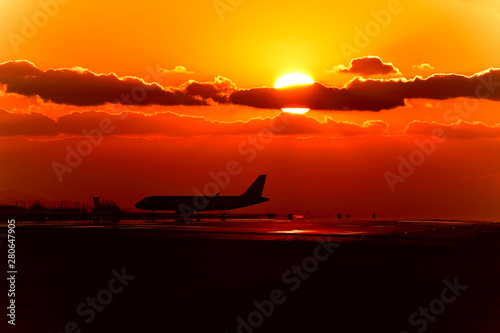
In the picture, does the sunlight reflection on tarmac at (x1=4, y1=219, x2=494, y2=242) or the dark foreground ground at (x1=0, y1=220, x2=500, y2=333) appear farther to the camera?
the sunlight reflection on tarmac at (x1=4, y1=219, x2=494, y2=242)

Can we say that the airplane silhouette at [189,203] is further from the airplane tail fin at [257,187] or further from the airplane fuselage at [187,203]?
the airplane tail fin at [257,187]

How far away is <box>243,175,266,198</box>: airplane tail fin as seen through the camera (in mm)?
194500

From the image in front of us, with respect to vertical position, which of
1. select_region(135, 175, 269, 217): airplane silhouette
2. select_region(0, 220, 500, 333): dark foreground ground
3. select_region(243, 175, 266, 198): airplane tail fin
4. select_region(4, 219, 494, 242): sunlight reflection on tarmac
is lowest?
select_region(0, 220, 500, 333): dark foreground ground

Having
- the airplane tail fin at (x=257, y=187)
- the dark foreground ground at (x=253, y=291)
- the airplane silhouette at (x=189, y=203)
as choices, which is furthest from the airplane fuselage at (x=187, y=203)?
the dark foreground ground at (x=253, y=291)

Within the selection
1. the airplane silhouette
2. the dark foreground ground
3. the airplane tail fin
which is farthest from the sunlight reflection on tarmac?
the airplane tail fin

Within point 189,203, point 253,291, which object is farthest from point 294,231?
point 189,203

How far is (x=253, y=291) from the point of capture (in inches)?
1217

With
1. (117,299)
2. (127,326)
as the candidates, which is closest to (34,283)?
(117,299)

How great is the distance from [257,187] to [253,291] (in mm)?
165214

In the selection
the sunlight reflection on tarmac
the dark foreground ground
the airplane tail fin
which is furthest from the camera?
the airplane tail fin

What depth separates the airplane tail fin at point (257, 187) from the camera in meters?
194

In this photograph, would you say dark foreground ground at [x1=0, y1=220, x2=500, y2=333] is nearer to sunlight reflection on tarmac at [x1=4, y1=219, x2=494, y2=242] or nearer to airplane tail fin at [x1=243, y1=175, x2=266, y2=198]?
sunlight reflection on tarmac at [x1=4, y1=219, x2=494, y2=242]

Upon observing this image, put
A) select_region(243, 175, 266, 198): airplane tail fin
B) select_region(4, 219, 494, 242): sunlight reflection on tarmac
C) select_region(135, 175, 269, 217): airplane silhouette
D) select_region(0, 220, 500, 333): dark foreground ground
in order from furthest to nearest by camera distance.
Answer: select_region(243, 175, 266, 198): airplane tail fin, select_region(135, 175, 269, 217): airplane silhouette, select_region(4, 219, 494, 242): sunlight reflection on tarmac, select_region(0, 220, 500, 333): dark foreground ground

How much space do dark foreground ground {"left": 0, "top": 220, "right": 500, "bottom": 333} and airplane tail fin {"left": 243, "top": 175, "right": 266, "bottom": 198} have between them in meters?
141
